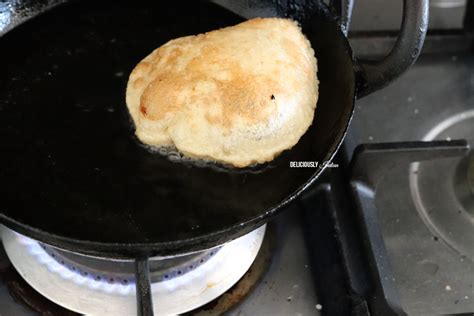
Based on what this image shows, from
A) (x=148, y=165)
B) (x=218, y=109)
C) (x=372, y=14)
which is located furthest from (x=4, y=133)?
(x=372, y=14)

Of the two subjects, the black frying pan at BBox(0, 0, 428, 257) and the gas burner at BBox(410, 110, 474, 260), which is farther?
the gas burner at BBox(410, 110, 474, 260)

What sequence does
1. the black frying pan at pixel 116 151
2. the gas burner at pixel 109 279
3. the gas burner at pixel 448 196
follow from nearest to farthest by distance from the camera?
the black frying pan at pixel 116 151
the gas burner at pixel 109 279
the gas burner at pixel 448 196

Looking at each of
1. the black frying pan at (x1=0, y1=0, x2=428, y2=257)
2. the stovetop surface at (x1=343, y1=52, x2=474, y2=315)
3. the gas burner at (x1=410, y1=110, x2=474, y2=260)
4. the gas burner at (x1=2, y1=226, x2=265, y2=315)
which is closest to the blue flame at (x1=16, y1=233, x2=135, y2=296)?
the gas burner at (x1=2, y1=226, x2=265, y2=315)

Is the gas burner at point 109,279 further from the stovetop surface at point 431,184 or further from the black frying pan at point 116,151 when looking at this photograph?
the stovetop surface at point 431,184

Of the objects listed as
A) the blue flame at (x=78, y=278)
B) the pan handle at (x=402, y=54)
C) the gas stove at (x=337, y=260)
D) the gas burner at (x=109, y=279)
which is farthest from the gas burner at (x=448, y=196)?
the blue flame at (x=78, y=278)

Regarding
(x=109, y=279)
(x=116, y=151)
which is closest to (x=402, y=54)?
(x=116, y=151)

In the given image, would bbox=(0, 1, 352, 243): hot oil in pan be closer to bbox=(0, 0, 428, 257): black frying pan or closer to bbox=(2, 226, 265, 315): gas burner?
bbox=(0, 0, 428, 257): black frying pan

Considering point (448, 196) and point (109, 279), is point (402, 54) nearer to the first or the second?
point (448, 196)

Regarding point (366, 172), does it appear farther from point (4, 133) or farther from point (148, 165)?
point (4, 133)
